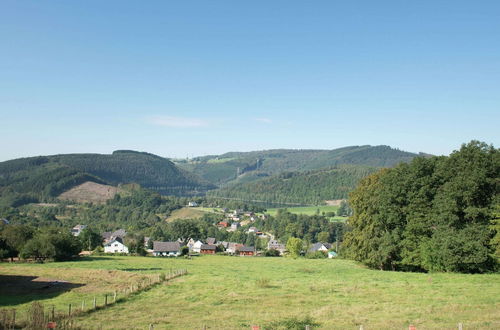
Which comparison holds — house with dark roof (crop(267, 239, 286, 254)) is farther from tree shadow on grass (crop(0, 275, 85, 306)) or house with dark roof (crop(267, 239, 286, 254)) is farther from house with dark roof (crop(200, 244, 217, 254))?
tree shadow on grass (crop(0, 275, 85, 306))

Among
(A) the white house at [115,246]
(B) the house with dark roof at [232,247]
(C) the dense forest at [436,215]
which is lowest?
(B) the house with dark roof at [232,247]

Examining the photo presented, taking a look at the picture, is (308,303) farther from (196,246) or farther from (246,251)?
(196,246)

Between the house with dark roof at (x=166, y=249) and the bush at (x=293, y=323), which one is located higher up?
the bush at (x=293, y=323)

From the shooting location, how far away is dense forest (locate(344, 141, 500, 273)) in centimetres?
3588

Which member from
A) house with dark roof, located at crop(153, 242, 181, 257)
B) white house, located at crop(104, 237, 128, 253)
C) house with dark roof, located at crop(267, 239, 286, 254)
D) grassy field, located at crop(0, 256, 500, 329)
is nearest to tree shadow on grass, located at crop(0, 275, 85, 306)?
grassy field, located at crop(0, 256, 500, 329)

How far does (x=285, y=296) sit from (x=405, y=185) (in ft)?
69.2

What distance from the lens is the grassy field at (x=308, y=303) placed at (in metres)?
19.7

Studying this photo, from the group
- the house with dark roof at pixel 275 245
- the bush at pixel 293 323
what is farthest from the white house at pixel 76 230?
the bush at pixel 293 323

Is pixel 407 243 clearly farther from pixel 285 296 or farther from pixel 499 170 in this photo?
pixel 285 296

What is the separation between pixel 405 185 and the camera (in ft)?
138

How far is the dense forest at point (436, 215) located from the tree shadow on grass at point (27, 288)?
3219 centimetres

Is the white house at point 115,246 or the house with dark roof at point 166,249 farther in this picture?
the white house at point 115,246

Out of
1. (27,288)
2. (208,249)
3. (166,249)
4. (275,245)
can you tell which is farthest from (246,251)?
(27,288)

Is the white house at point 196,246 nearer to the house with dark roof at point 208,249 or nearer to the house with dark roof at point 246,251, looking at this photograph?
the house with dark roof at point 208,249
